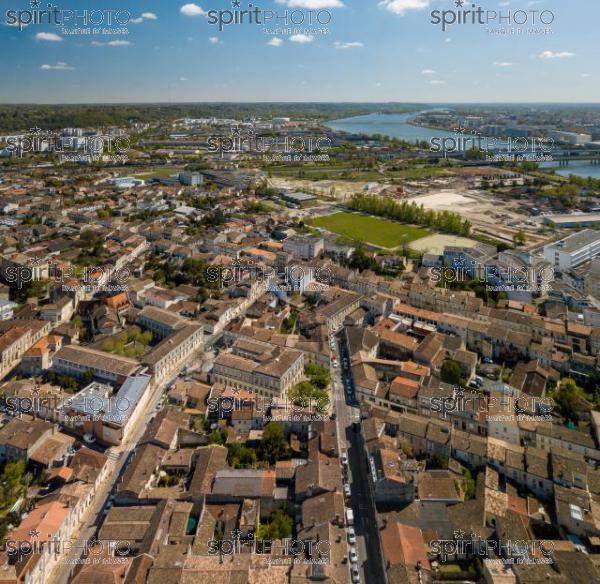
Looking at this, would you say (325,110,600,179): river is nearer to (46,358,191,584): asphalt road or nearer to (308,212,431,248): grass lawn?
(308,212,431,248): grass lawn

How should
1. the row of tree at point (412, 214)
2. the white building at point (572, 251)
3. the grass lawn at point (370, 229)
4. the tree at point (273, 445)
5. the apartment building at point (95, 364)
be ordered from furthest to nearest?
the row of tree at point (412, 214), the grass lawn at point (370, 229), the white building at point (572, 251), the apartment building at point (95, 364), the tree at point (273, 445)

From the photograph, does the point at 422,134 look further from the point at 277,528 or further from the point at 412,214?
the point at 277,528

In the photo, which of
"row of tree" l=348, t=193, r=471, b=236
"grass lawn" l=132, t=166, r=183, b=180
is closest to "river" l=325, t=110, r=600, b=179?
"row of tree" l=348, t=193, r=471, b=236

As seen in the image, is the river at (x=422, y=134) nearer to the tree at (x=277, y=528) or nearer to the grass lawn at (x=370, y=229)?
the grass lawn at (x=370, y=229)

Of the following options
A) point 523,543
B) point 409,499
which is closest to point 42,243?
point 409,499

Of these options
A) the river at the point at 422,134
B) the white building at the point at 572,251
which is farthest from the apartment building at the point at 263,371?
the river at the point at 422,134

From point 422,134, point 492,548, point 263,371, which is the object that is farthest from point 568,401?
point 422,134
